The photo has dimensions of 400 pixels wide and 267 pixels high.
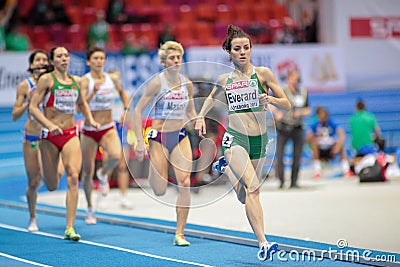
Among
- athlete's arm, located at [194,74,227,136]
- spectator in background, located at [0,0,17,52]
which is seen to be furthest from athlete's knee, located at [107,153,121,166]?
spectator in background, located at [0,0,17,52]

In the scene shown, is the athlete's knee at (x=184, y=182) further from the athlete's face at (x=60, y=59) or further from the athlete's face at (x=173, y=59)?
the athlete's face at (x=60, y=59)

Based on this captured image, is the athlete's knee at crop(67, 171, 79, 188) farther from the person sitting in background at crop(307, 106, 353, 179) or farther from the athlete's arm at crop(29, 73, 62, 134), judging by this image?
the person sitting in background at crop(307, 106, 353, 179)

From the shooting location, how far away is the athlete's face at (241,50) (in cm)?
759

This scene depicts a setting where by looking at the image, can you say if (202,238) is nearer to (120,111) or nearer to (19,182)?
(120,111)

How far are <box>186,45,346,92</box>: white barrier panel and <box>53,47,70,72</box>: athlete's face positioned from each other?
32.0 feet

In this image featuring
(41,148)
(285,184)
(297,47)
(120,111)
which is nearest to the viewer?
(41,148)

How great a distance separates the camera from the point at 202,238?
9234 mm

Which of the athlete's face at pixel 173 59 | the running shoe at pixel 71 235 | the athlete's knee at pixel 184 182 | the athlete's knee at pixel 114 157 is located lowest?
the running shoe at pixel 71 235

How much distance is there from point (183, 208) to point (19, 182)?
8.34 meters

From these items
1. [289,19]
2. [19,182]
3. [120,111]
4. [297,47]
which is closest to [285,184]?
[120,111]

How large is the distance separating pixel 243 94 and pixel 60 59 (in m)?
2.68

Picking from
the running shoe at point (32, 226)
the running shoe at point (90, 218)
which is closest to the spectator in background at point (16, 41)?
the running shoe at point (90, 218)

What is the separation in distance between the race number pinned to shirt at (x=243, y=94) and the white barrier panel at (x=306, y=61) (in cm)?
1138

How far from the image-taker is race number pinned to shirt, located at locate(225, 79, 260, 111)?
758 centimetres
